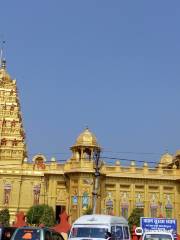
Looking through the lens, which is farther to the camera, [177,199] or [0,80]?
Result: [0,80]

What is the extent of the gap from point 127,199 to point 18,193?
12249 millimetres

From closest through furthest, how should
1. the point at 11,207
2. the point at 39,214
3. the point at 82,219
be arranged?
the point at 82,219 → the point at 39,214 → the point at 11,207

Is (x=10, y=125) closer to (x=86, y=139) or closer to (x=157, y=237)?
(x=86, y=139)

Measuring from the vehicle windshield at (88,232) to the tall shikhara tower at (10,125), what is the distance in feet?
111

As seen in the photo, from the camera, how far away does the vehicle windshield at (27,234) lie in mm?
14164

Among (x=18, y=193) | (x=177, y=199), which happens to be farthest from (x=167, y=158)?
(x=18, y=193)

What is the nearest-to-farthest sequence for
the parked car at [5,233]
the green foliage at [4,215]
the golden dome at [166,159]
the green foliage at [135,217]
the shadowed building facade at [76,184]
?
the parked car at [5,233]
the green foliage at [4,215]
the green foliage at [135,217]
the shadowed building facade at [76,184]
the golden dome at [166,159]

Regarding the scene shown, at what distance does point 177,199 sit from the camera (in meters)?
49.6

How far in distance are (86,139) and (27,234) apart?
34630 millimetres

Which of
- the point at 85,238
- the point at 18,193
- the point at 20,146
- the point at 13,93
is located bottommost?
the point at 85,238

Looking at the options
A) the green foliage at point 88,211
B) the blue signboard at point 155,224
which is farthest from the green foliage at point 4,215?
the blue signboard at point 155,224

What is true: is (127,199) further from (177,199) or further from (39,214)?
(39,214)

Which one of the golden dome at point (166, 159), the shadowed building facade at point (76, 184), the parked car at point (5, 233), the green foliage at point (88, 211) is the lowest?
the parked car at point (5, 233)

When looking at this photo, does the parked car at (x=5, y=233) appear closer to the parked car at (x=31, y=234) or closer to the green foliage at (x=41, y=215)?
the parked car at (x=31, y=234)
